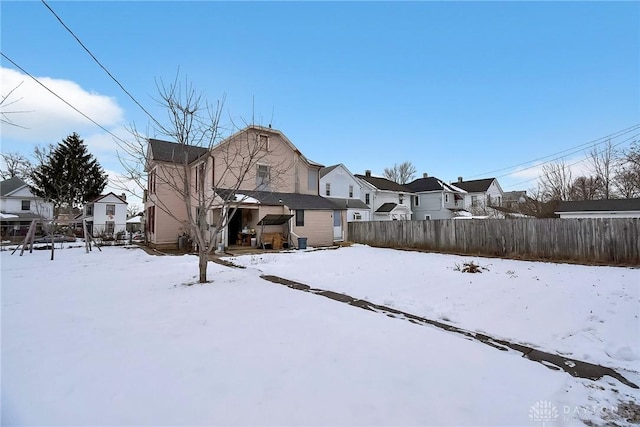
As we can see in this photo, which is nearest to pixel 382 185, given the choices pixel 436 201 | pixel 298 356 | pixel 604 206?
pixel 436 201

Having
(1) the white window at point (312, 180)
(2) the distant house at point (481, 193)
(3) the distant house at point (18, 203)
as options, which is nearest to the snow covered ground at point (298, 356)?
(1) the white window at point (312, 180)

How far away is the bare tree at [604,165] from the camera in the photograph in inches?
869

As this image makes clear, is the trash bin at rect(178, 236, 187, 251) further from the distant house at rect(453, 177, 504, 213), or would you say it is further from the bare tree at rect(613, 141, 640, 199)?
the distant house at rect(453, 177, 504, 213)

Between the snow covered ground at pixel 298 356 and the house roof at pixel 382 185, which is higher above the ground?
the house roof at pixel 382 185

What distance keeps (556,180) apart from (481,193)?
9.96 meters

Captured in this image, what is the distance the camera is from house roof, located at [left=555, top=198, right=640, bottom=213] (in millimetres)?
16122

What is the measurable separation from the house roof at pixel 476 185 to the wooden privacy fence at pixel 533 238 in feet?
77.0

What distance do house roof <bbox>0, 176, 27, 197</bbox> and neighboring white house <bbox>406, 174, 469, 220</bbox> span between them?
149ft

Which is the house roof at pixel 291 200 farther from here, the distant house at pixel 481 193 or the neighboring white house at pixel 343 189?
the distant house at pixel 481 193

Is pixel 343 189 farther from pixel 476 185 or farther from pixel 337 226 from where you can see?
pixel 476 185

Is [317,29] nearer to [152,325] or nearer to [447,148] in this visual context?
[152,325]

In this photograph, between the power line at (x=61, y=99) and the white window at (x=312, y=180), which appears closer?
the power line at (x=61, y=99)

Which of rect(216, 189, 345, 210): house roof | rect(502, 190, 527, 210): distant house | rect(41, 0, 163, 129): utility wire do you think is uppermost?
rect(41, 0, 163, 129): utility wire

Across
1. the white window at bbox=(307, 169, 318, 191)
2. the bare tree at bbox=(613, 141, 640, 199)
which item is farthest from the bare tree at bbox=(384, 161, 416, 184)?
the white window at bbox=(307, 169, 318, 191)
